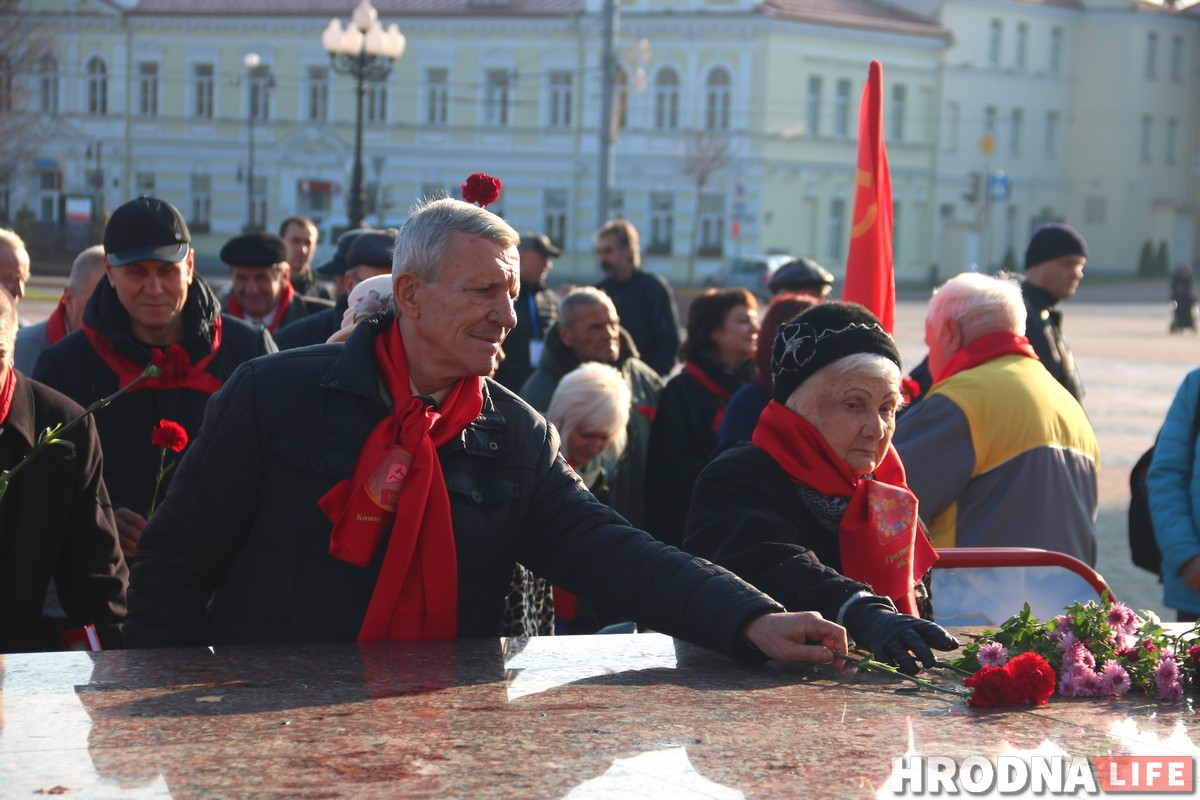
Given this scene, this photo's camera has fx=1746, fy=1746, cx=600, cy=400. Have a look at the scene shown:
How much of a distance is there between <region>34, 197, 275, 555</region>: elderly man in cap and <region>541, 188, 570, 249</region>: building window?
Result: 162ft

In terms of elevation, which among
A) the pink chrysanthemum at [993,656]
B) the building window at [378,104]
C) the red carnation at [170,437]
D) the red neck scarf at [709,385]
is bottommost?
the pink chrysanthemum at [993,656]

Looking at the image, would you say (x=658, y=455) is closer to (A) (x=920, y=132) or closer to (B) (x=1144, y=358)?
(B) (x=1144, y=358)

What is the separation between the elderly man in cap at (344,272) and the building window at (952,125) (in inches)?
2084

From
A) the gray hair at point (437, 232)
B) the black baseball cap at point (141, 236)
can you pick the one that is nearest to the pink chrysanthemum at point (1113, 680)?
the gray hair at point (437, 232)

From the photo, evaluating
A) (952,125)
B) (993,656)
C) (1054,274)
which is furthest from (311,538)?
(952,125)

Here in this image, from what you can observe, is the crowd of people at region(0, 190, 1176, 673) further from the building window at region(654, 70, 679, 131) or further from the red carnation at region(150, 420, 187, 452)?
the building window at region(654, 70, 679, 131)

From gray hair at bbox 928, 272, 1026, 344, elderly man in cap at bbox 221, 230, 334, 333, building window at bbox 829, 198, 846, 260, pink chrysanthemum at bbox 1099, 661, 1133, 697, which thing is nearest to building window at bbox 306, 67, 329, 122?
building window at bbox 829, 198, 846, 260

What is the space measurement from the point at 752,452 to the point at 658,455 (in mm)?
3718

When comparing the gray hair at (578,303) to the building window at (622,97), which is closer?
the gray hair at (578,303)

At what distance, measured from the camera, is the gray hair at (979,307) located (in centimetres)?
579

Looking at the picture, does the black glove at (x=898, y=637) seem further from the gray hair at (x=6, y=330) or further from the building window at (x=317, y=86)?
the building window at (x=317, y=86)

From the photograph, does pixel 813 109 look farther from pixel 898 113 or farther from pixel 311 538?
pixel 311 538

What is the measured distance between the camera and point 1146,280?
6694cm

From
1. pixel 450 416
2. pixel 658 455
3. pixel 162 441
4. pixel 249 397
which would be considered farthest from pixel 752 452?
pixel 658 455
